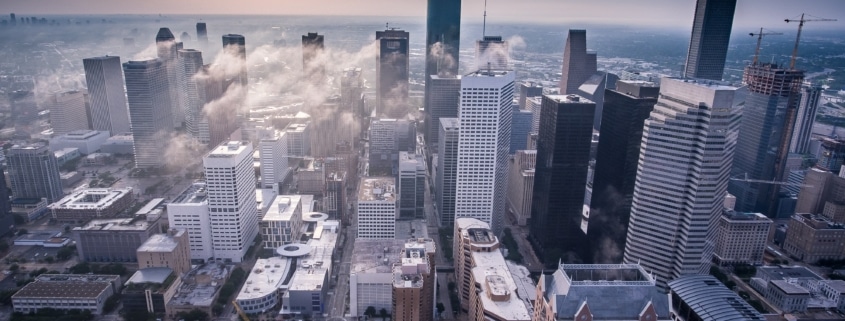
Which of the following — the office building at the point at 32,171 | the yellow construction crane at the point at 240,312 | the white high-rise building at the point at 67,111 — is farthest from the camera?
the white high-rise building at the point at 67,111

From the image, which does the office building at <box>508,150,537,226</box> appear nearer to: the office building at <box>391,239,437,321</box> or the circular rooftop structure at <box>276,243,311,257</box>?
the office building at <box>391,239,437,321</box>

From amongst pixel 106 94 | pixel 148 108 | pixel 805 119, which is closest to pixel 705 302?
pixel 805 119

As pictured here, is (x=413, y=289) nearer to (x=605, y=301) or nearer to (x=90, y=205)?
(x=605, y=301)

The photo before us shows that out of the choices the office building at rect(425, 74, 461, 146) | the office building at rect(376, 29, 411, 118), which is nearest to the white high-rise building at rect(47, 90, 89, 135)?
the office building at rect(376, 29, 411, 118)

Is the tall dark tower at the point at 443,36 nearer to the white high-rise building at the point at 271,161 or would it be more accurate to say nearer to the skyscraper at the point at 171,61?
the white high-rise building at the point at 271,161

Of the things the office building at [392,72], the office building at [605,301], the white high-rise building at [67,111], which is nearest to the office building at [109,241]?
the office building at [605,301]

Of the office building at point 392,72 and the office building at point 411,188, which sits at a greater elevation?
the office building at point 392,72

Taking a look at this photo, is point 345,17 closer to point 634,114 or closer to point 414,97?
point 414,97
